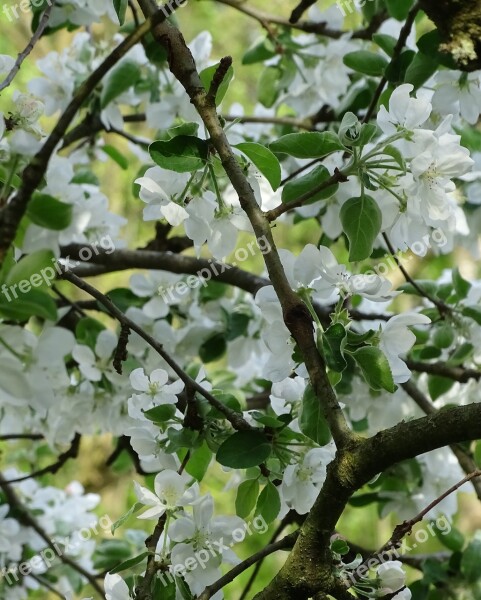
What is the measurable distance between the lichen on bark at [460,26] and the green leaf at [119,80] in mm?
449

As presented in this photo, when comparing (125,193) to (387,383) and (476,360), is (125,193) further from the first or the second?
(387,383)

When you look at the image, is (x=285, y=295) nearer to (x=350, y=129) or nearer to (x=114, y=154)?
(x=350, y=129)

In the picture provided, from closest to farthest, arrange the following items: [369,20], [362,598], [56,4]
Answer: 1. [362,598]
2. [56,4]
3. [369,20]

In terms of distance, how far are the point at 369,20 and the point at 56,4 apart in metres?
0.45

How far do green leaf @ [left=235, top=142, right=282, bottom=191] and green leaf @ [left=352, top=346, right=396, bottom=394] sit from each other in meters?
0.16

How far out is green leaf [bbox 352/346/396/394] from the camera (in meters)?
0.67

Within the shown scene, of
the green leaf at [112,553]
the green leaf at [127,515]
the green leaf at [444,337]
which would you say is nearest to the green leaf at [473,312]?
the green leaf at [444,337]

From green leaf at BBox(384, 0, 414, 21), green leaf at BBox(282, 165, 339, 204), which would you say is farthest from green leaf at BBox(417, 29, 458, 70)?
green leaf at BBox(282, 165, 339, 204)

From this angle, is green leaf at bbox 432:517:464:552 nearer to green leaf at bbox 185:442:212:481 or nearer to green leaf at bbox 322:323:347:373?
green leaf at bbox 185:442:212:481

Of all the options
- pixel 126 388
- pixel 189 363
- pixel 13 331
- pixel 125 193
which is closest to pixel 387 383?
pixel 13 331

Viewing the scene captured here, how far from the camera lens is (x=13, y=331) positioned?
542mm

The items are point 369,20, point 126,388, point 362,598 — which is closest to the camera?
point 362,598

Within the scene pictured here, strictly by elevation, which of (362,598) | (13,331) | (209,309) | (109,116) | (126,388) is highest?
(109,116)

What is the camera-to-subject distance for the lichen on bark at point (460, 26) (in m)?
0.80
